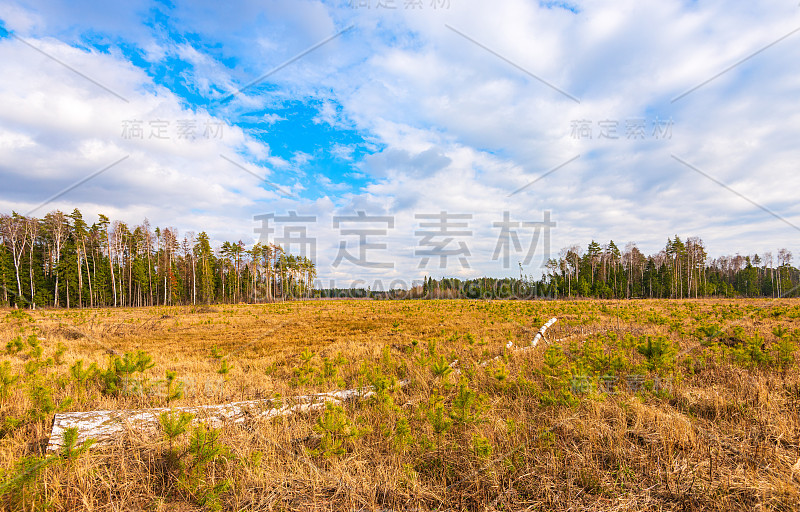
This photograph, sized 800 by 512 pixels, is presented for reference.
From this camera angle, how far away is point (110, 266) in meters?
42.3

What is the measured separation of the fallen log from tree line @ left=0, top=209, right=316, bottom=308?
45682 mm

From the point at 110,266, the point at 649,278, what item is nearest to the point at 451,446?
the point at 110,266

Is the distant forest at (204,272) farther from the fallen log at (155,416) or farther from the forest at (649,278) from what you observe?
the fallen log at (155,416)

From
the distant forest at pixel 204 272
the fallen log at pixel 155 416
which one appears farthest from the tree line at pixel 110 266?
the fallen log at pixel 155 416

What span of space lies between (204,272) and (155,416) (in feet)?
174

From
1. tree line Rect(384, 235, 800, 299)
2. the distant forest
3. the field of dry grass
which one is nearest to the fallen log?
the field of dry grass

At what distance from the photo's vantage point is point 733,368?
20.3ft

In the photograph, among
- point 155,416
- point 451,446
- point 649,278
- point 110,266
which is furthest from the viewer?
point 649,278

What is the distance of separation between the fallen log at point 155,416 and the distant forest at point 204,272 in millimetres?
44625

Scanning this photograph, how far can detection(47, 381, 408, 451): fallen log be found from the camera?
375 cm

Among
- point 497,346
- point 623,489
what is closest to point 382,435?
point 623,489

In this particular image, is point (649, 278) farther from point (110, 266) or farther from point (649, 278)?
point (110, 266)

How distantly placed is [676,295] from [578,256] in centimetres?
1751

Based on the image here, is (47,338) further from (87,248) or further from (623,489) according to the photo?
(87,248)
